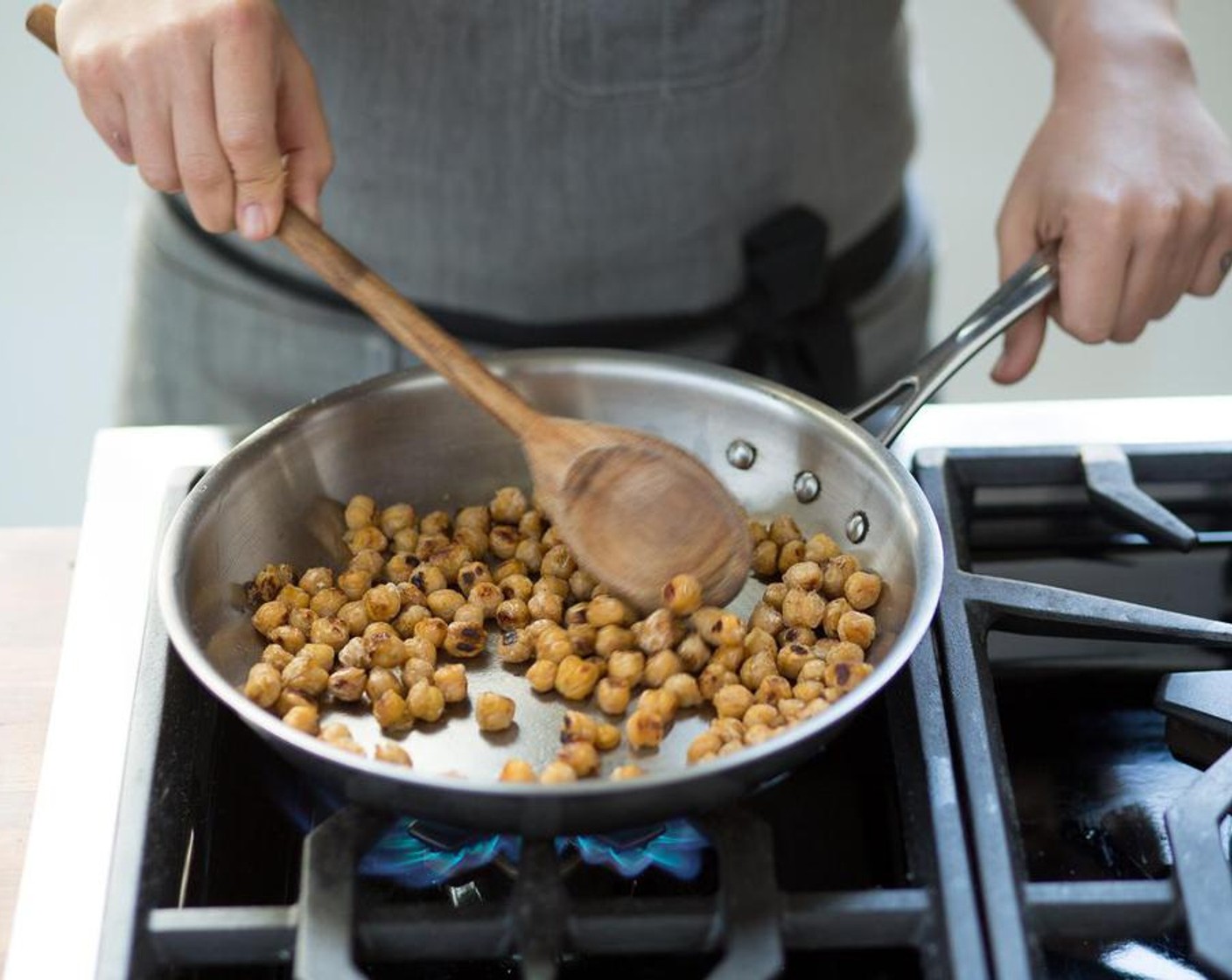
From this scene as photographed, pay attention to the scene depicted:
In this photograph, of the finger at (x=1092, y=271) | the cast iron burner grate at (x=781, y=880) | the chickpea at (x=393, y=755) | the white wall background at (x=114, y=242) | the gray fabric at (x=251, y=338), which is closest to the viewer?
the cast iron burner grate at (x=781, y=880)

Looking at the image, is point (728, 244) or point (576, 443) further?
point (728, 244)

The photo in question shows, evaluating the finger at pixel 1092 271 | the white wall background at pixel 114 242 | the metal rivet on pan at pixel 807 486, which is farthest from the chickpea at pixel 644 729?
the white wall background at pixel 114 242

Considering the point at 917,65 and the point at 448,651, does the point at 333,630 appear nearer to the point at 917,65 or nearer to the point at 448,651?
the point at 448,651

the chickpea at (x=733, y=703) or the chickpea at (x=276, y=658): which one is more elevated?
the chickpea at (x=276, y=658)

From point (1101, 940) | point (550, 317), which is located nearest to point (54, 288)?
point (550, 317)

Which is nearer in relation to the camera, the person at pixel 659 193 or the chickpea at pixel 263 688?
the chickpea at pixel 263 688

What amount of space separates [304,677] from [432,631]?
8 cm

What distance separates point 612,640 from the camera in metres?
0.90

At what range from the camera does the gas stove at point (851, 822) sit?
709 millimetres

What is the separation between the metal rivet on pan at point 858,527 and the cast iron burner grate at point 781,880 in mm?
48

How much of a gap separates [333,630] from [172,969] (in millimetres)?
226

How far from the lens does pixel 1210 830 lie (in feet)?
2.43

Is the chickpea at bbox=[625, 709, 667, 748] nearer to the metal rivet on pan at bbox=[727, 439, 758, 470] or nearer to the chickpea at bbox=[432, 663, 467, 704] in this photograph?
the chickpea at bbox=[432, 663, 467, 704]

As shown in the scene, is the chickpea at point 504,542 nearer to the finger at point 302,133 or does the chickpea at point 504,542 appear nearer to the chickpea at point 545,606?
the chickpea at point 545,606
